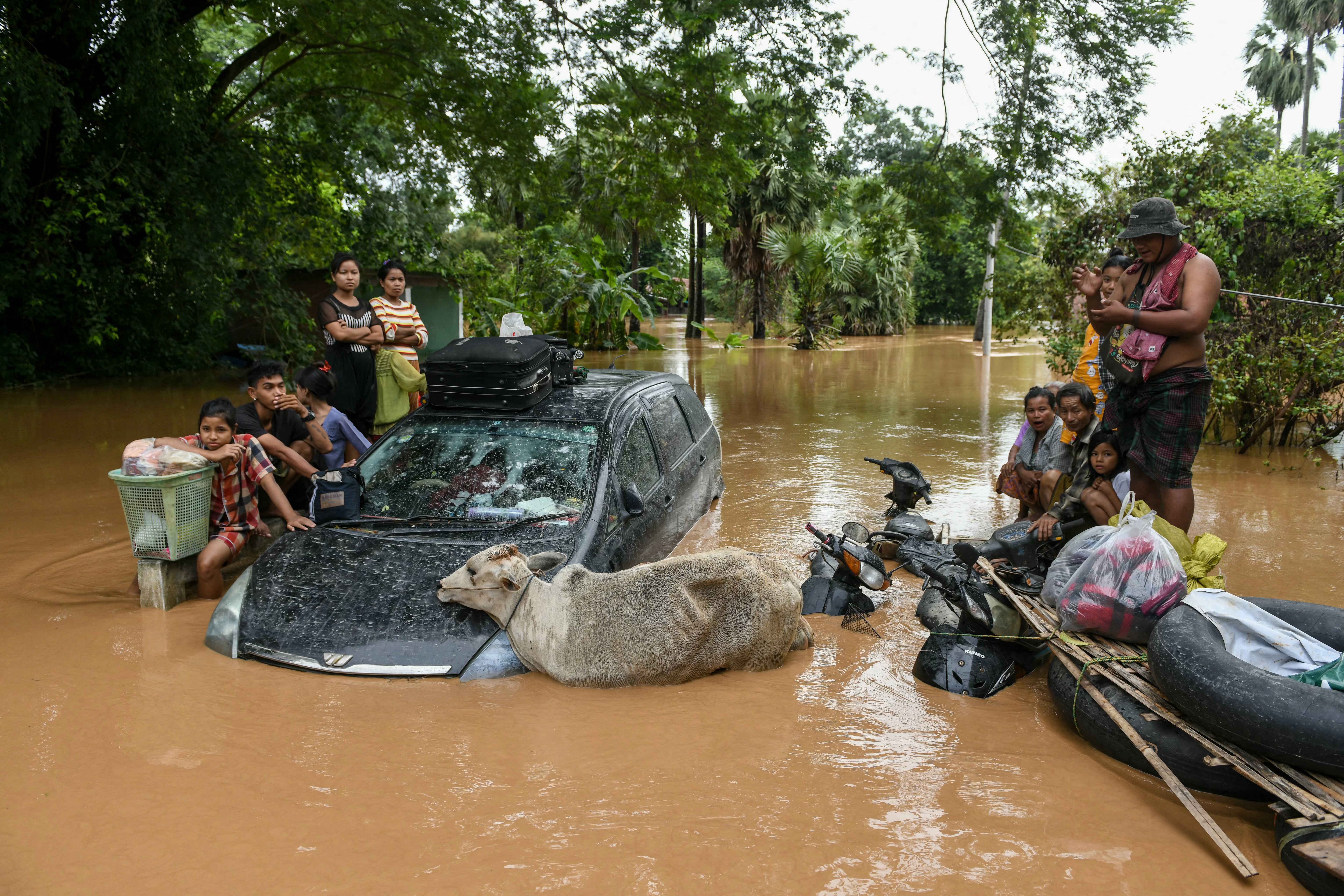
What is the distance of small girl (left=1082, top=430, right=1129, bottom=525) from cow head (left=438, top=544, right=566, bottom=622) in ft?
10.7

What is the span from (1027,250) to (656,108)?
19.2ft

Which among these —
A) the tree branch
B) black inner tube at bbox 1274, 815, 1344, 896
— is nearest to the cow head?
black inner tube at bbox 1274, 815, 1344, 896

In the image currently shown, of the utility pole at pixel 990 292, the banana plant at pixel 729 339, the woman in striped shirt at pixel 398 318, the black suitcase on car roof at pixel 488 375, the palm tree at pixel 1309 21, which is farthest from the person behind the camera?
the palm tree at pixel 1309 21

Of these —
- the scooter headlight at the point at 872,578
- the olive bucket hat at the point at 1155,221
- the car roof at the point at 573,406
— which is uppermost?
the olive bucket hat at the point at 1155,221

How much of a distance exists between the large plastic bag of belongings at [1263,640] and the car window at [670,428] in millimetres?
3277

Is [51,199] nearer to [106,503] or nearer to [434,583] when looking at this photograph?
[106,503]

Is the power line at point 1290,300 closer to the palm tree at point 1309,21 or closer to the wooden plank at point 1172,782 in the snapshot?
the wooden plank at point 1172,782

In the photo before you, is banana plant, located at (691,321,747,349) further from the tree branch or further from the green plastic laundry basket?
the green plastic laundry basket

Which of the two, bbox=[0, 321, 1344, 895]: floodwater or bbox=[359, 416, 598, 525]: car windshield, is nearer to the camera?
bbox=[0, 321, 1344, 895]: floodwater

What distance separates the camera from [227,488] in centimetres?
534

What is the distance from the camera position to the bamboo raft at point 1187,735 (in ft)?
9.47

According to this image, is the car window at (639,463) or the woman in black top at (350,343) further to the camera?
the woman in black top at (350,343)

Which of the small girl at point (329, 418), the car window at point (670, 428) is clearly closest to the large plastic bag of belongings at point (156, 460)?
the small girl at point (329, 418)

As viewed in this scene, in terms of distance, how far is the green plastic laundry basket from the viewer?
16.1ft
